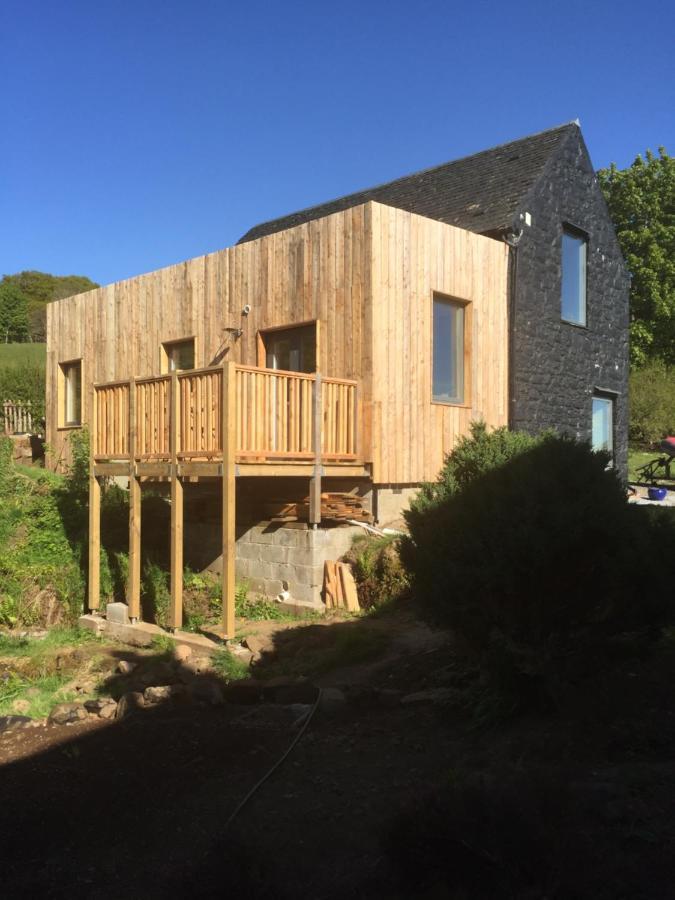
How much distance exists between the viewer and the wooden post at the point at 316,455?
1073cm

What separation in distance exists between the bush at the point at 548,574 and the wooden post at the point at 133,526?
646 centimetres

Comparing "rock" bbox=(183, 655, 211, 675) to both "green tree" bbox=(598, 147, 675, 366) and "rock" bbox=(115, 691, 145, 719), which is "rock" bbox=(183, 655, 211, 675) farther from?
"green tree" bbox=(598, 147, 675, 366)

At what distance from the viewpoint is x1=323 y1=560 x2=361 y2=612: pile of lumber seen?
10.5 m

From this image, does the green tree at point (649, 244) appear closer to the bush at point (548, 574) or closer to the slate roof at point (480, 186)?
the slate roof at point (480, 186)

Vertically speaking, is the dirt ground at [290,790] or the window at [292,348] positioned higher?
the window at [292,348]

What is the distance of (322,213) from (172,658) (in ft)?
39.4

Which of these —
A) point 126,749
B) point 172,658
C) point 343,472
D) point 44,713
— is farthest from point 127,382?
point 126,749

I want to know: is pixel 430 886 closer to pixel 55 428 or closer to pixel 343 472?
pixel 343 472

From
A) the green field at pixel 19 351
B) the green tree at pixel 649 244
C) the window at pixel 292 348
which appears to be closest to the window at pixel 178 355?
the window at pixel 292 348

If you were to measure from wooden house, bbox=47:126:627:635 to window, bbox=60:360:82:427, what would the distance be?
2562 mm

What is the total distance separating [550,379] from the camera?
14617 millimetres

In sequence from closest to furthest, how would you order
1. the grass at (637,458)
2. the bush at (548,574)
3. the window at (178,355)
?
the bush at (548,574)
the window at (178,355)
the grass at (637,458)

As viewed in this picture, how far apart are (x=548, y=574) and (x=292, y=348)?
8109mm

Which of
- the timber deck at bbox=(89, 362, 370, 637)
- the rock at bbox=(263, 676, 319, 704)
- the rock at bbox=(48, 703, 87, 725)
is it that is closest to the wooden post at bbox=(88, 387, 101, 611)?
the timber deck at bbox=(89, 362, 370, 637)
